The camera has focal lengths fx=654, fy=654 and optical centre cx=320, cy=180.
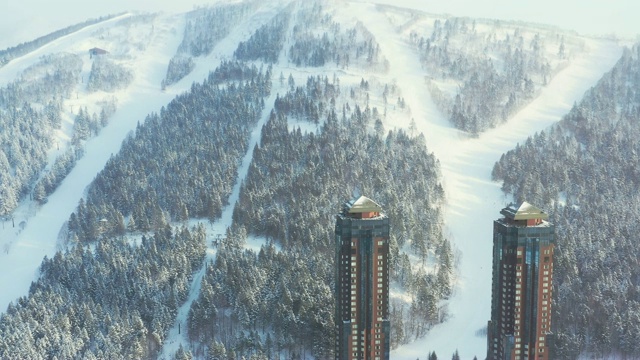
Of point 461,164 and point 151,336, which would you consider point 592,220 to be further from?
point 151,336

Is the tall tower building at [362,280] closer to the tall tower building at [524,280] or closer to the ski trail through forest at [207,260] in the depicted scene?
the tall tower building at [524,280]

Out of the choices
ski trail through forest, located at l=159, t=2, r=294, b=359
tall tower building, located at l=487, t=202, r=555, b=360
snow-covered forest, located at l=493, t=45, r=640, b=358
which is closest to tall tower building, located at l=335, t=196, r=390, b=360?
tall tower building, located at l=487, t=202, r=555, b=360

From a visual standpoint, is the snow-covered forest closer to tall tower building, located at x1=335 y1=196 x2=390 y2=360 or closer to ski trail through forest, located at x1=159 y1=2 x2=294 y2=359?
tall tower building, located at x1=335 y1=196 x2=390 y2=360

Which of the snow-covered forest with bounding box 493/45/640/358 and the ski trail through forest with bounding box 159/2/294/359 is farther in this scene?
the ski trail through forest with bounding box 159/2/294/359

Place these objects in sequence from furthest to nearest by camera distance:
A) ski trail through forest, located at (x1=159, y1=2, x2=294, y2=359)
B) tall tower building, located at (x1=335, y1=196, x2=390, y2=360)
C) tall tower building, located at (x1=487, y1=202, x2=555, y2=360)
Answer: ski trail through forest, located at (x1=159, y1=2, x2=294, y2=359) < tall tower building, located at (x1=335, y1=196, x2=390, y2=360) < tall tower building, located at (x1=487, y1=202, x2=555, y2=360)

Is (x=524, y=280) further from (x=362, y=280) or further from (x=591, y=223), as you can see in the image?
(x=591, y=223)

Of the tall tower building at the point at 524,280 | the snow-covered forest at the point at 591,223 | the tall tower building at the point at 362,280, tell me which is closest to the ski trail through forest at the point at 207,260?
the tall tower building at the point at 362,280

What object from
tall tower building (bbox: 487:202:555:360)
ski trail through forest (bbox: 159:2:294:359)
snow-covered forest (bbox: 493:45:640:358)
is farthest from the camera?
ski trail through forest (bbox: 159:2:294:359)

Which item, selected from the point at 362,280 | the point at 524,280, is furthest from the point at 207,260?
the point at 524,280
